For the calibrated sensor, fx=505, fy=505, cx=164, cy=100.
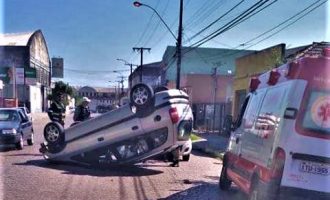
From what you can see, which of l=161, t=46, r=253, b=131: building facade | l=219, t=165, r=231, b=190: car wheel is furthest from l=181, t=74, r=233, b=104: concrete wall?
l=219, t=165, r=231, b=190: car wheel

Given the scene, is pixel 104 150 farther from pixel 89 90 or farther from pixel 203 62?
pixel 89 90

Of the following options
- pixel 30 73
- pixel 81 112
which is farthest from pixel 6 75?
pixel 81 112

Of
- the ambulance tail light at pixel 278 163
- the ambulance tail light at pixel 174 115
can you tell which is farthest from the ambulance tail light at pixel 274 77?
the ambulance tail light at pixel 174 115

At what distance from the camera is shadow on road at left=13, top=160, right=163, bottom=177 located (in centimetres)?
1206

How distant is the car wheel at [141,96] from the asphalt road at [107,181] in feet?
5.64

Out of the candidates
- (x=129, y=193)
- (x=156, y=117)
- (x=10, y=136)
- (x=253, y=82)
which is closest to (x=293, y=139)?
(x=253, y=82)

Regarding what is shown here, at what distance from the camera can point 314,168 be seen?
5.90 meters

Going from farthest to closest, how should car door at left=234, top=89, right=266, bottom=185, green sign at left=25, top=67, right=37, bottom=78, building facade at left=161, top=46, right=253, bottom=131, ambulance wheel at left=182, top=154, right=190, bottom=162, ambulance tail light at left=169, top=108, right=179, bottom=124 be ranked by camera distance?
green sign at left=25, top=67, right=37, bottom=78
building facade at left=161, top=46, right=253, bottom=131
ambulance wheel at left=182, top=154, right=190, bottom=162
ambulance tail light at left=169, top=108, right=179, bottom=124
car door at left=234, top=89, right=266, bottom=185

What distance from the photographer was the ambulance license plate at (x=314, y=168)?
5887 millimetres

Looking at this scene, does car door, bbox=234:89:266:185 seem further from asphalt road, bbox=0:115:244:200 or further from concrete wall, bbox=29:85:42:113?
concrete wall, bbox=29:85:42:113

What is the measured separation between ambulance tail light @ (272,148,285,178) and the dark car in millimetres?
12325

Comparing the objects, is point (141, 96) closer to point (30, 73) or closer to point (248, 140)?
point (248, 140)

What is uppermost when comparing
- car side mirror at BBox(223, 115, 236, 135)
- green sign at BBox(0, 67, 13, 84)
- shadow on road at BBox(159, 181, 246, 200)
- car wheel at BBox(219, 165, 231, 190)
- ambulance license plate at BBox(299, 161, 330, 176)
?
green sign at BBox(0, 67, 13, 84)

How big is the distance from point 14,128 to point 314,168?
12996mm
